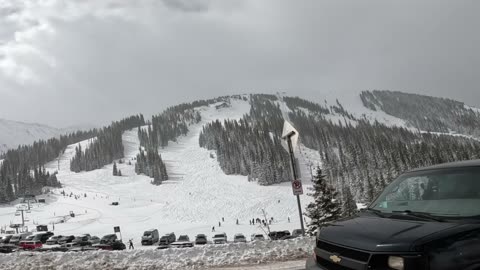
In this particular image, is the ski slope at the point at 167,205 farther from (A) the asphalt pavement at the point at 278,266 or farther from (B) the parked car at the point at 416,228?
(B) the parked car at the point at 416,228

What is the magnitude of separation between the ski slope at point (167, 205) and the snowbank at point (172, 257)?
4697cm

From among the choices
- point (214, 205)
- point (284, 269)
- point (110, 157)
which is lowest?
point (214, 205)

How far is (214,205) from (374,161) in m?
50.9

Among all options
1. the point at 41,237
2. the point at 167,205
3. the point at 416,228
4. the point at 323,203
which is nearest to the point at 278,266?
the point at 416,228

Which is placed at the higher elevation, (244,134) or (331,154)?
(244,134)

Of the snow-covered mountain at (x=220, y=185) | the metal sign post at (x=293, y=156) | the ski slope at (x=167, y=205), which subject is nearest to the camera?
the metal sign post at (x=293, y=156)

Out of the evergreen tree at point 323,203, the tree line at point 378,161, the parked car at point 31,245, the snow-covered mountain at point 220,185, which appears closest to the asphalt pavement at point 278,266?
the evergreen tree at point 323,203

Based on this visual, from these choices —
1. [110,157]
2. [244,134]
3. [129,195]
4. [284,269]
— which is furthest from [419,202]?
[110,157]

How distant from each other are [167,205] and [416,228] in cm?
9786

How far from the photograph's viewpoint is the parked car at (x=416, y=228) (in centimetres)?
366

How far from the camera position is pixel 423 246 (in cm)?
367

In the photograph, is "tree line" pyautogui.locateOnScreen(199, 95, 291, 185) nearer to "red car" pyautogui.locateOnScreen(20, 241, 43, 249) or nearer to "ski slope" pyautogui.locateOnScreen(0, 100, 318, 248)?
"ski slope" pyautogui.locateOnScreen(0, 100, 318, 248)

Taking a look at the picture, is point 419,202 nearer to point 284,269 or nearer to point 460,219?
point 460,219

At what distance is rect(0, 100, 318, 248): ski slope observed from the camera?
237ft
